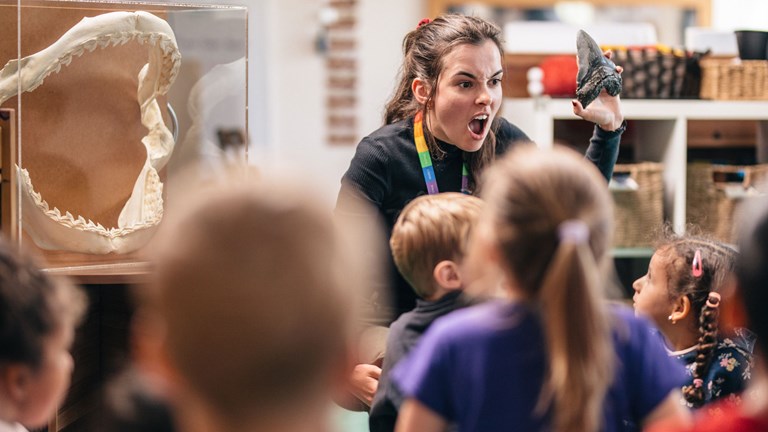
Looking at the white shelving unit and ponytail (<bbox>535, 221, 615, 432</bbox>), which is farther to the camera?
the white shelving unit

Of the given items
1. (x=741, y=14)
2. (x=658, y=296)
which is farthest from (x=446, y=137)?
(x=741, y=14)

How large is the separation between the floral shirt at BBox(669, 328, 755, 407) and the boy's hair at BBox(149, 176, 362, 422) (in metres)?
1.37

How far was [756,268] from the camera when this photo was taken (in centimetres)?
120

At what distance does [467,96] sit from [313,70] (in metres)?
4.48

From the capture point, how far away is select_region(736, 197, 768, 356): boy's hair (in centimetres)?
119

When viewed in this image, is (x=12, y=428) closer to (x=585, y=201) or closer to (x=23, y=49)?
(x=585, y=201)

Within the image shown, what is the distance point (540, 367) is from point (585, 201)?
0.69 ft

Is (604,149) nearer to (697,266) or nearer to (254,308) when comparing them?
(697,266)

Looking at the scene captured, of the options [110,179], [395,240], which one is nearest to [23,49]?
[110,179]

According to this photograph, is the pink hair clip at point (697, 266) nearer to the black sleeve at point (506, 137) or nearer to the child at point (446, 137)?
the child at point (446, 137)

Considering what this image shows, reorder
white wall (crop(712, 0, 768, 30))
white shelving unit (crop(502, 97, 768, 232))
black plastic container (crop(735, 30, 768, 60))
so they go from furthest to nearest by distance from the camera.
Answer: white wall (crop(712, 0, 768, 30)) < black plastic container (crop(735, 30, 768, 60)) < white shelving unit (crop(502, 97, 768, 232))

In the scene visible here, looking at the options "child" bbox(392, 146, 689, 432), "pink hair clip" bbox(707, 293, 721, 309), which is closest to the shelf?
"pink hair clip" bbox(707, 293, 721, 309)

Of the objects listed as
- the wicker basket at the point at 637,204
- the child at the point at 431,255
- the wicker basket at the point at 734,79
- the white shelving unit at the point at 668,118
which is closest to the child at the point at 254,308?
the child at the point at 431,255

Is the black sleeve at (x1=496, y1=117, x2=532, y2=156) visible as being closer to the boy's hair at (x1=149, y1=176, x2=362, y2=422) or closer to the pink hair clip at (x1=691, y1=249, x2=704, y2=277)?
the pink hair clip at (x1=691, y1=249, x2=704, y2=277)
